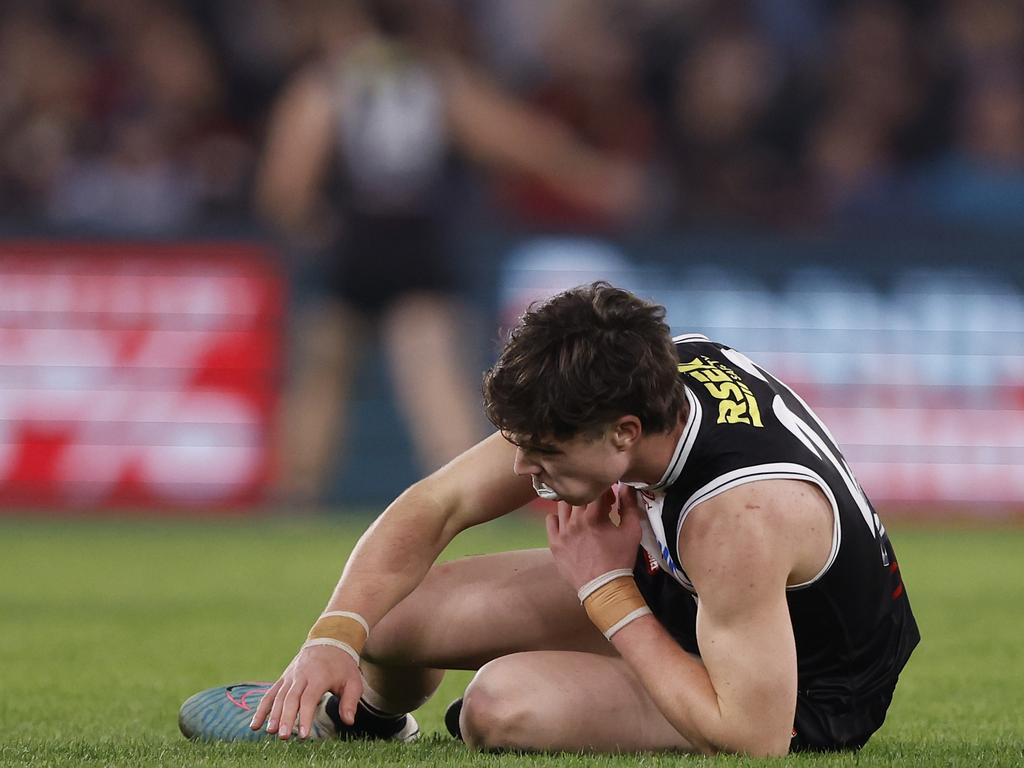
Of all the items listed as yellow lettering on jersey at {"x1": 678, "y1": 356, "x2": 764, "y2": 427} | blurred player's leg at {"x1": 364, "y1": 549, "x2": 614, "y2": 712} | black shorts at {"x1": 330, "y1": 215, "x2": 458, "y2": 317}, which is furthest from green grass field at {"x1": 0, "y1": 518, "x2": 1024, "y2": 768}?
black shorts at {"x1": 330, "y1": 215, "x2": 458, "y2": 317}

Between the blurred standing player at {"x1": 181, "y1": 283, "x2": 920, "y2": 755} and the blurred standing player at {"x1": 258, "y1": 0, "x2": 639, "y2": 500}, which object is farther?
the blurred standing player at {"x1": 258, "y1": 0, "x2": 639, "y2": 500}

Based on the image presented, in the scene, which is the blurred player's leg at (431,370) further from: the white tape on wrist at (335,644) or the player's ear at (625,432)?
the player's ear at (625,432)

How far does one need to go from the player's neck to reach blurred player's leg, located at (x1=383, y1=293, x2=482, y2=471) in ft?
20.6

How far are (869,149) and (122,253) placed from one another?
4956 millimetres

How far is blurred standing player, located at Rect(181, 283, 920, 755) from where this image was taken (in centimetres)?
344

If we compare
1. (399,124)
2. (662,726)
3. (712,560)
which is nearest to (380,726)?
(662,726)

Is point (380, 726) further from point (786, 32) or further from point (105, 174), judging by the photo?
point (786, 32)

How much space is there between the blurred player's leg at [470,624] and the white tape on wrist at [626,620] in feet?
1.57

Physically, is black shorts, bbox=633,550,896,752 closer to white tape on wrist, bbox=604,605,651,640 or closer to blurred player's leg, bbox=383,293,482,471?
white tape on wrist, bbox=604,605,651,640

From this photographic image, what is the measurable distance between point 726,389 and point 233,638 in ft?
9.49

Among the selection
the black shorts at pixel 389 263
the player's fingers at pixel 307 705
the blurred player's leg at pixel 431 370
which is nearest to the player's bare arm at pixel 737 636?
the player's fingers at pixel 307 705

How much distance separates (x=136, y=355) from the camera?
10227mm

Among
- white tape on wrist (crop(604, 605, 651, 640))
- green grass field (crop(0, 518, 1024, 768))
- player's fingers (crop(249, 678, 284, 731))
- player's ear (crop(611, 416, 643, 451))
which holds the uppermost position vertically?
player's ear (crop(611, 416, 643, 451))

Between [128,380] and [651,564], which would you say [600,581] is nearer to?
[651,564]
